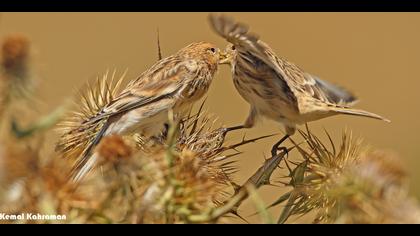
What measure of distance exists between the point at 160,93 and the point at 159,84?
9 cm

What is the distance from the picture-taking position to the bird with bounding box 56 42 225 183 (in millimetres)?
4863

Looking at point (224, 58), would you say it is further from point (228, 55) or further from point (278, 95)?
point (278, 95)

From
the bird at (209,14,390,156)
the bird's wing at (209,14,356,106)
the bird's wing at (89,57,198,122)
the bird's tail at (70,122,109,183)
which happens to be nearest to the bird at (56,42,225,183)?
the bird's wing at (89,57,198,122)

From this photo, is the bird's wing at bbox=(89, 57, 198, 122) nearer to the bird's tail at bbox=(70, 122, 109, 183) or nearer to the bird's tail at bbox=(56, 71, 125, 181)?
the bird's tail at bbox=(56, 71, 125, 181)

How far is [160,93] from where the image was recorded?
5586 mm

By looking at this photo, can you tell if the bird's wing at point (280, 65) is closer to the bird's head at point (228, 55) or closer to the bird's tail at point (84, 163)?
the bird's head at point (228, 55)

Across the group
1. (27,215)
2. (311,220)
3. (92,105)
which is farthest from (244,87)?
(27,215)

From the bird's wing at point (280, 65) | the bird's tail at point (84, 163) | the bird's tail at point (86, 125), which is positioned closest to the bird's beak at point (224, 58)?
the bird's wing at point (280, 65)

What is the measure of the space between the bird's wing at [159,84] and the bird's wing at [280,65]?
0.61 metres

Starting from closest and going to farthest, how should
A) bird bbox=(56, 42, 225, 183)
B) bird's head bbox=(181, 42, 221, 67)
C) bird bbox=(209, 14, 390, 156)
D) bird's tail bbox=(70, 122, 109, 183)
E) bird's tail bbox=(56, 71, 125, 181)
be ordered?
bird's tail bbox=(70, 122, 109, 183) → bird's tail bbox=(56, 71, 125, 181) → bird bbox=(56, 42, 225, 183) → bird bbox=(209, 14, 390, 156) → bird's head bbox=(181, 42, 221, 67)

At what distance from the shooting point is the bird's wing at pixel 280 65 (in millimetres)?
3750

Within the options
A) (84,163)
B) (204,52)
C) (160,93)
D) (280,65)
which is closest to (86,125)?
(84,163)

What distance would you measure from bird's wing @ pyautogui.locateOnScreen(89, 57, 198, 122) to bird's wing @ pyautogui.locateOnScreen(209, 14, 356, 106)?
0.61 metres

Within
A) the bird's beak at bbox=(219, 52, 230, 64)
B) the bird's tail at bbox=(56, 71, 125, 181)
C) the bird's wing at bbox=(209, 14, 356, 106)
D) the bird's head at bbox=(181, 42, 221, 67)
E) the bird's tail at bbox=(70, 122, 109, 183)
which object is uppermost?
the bird's head at bbox=(181, 42, 221, 67)
